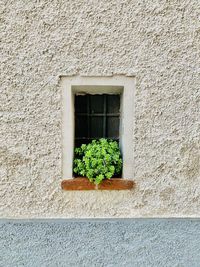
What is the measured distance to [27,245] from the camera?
3223 millimetres

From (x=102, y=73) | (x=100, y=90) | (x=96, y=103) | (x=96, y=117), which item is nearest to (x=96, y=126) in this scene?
(x=96, y=117)

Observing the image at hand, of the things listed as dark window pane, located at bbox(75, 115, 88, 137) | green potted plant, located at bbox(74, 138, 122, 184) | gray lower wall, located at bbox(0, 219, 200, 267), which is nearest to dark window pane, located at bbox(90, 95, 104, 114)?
dark window pane, located at bbox(75, 115, 88, 137)

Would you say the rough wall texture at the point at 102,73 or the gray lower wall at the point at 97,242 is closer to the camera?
the rough wall texture at the point at 102,73

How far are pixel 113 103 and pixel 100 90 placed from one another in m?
0.22

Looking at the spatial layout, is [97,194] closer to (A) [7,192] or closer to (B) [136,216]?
(B) [136,216]

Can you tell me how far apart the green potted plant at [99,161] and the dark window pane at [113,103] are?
0.31 metres

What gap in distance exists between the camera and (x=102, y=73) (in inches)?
121

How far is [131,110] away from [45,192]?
106 cm

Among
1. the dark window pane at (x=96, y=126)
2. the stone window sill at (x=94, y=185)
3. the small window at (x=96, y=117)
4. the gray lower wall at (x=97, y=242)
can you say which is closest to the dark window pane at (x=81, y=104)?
the small window at (x=96, y=117)

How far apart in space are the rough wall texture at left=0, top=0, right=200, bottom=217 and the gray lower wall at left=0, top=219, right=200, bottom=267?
0.10 m

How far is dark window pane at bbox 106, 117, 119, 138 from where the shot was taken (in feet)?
11.2

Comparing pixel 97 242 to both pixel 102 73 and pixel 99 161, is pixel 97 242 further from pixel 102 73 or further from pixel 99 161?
pixel 102 73

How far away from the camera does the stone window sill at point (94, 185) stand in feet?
10.3

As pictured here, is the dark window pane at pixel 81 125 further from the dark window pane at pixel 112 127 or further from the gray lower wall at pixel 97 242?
the gray lower wall at pixel 97 242
